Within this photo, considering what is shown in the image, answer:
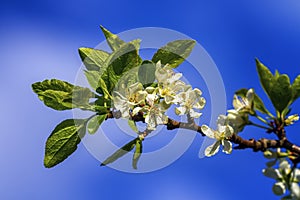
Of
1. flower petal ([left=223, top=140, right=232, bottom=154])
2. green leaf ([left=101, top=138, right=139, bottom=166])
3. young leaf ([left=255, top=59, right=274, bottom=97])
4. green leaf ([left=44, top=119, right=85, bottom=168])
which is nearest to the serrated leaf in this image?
green leaf ([left=101, top=138, right=139, bottom=166])

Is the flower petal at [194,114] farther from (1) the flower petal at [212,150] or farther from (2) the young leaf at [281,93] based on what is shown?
(2) the young leaf at [281,93]

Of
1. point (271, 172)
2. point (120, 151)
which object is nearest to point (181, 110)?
point (120, 151)

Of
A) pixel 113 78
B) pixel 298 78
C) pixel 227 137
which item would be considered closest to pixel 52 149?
pixel 113 78

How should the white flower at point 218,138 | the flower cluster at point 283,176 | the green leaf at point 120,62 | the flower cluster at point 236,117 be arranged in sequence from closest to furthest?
1. the flower cluster at point 283,176
2. the flower cluster at point 236,117
3. the white flower at point 218,138
4. the green leaf at point 120,62

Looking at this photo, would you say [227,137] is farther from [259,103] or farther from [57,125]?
[57,125]

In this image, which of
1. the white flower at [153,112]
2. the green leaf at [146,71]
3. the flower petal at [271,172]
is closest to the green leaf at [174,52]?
the green leaf at [146,71]

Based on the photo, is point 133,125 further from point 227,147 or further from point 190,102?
point 227,147

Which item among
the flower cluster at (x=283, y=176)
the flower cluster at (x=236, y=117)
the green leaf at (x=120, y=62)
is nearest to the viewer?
the flower cluster at (x=283, y=176)
